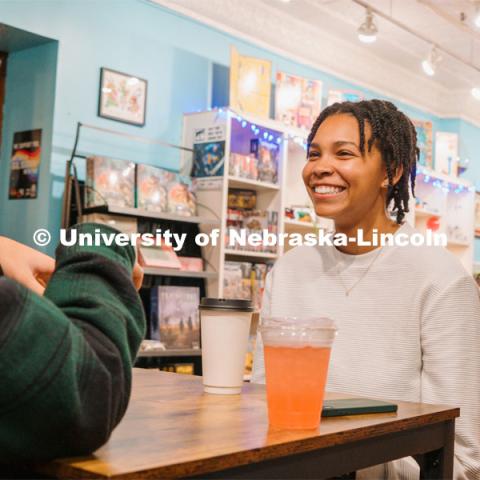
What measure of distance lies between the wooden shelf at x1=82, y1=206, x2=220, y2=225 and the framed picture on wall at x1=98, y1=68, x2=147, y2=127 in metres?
0.66

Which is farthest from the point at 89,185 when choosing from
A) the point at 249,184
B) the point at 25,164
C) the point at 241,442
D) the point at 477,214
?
the point at 477,214

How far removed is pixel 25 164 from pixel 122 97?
0.72 meters

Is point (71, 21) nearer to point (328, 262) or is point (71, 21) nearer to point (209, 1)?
point (209, 1)

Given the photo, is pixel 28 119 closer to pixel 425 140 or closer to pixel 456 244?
pixel 425 140

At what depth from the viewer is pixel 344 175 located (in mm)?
1808

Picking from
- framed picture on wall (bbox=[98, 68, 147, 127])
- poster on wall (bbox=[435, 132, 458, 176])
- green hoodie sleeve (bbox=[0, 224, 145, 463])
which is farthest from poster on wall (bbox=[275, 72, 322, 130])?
green hoodie sleeve (bbox=[0, 224, 145, 463])

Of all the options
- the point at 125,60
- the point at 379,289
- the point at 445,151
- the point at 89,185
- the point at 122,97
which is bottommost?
the point at 379,289

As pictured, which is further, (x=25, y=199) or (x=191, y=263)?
(x=191, y=263)

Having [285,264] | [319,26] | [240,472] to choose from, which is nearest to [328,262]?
[285,264]

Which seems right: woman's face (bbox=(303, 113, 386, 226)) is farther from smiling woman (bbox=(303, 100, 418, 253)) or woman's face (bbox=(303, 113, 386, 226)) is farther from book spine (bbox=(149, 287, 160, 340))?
book spine (bbox=(149, 287, 160, 340))

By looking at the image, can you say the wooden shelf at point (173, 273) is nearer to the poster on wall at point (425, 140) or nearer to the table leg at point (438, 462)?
the table leg at point (438, 462)

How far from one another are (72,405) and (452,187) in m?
7.12

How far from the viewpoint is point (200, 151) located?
4652 millimetres

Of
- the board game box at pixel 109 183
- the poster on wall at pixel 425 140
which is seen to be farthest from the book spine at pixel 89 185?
the poster on wall at pixel 425 140
